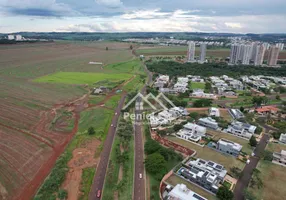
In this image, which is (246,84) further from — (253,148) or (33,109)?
(33,109)

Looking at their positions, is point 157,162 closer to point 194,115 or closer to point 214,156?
point 214,156

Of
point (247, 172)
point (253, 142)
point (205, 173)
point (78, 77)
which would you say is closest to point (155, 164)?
point (205, 173)

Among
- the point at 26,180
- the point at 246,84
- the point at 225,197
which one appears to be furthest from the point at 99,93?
the point at 246,84

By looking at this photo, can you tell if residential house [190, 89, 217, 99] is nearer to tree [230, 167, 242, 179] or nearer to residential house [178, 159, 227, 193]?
residential house [178, 159, 227, 193]

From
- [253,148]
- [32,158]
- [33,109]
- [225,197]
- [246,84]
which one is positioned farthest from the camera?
[246,84]

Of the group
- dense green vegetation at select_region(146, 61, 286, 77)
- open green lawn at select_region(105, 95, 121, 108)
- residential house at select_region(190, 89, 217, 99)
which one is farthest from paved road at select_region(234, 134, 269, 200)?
dense green vegetation at select_region(146, 61, 286, 77)

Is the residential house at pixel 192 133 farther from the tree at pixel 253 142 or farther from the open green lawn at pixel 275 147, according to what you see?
A: the open green lawn at pixel 275 147

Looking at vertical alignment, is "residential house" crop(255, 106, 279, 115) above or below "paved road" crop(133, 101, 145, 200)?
above
